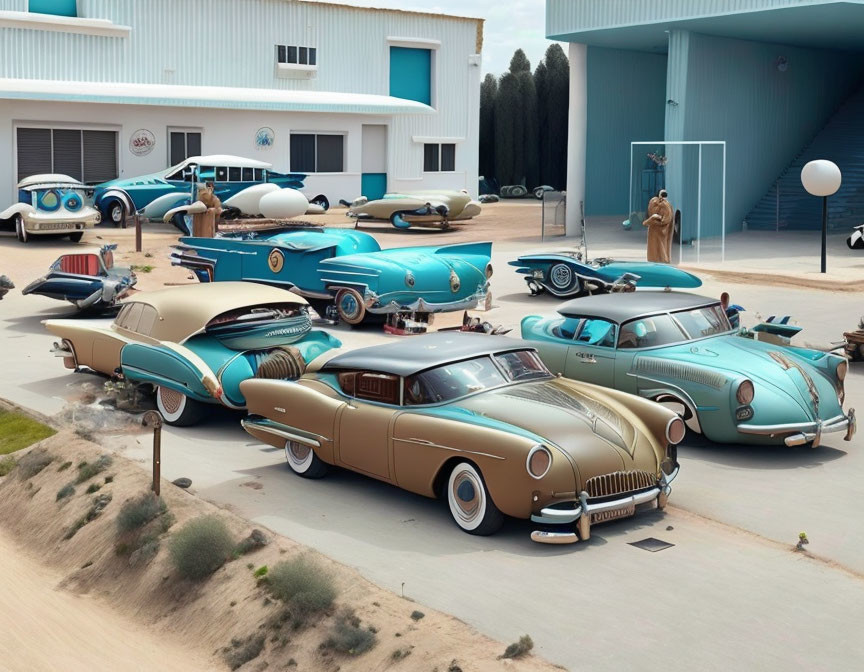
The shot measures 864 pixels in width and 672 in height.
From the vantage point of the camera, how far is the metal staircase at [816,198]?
32.6m

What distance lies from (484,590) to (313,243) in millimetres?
11198

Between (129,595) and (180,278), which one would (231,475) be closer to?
(129,595)

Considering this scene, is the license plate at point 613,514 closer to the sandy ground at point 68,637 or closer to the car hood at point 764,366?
the car hood at point 764,366

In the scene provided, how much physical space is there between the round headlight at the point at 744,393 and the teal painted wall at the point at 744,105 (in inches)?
733

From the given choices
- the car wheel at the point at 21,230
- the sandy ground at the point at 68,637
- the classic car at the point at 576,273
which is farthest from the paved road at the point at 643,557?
the car wheel at the point at 21,230

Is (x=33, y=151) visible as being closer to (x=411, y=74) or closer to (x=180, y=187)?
(x=180, y=187)

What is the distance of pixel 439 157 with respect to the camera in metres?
42.2

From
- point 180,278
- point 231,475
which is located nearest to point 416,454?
point 231,475

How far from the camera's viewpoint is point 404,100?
3997 centimetres

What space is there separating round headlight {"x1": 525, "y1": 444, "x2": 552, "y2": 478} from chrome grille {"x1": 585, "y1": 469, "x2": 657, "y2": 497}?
35cm

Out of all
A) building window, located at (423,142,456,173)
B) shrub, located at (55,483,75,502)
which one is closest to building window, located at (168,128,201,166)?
building window, located at (423,142,456,173)

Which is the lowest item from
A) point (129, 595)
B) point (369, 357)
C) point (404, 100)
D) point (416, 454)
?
point (129, 595)

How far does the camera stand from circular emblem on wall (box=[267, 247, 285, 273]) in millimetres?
17750

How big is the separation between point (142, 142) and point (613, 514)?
27.9 meters
